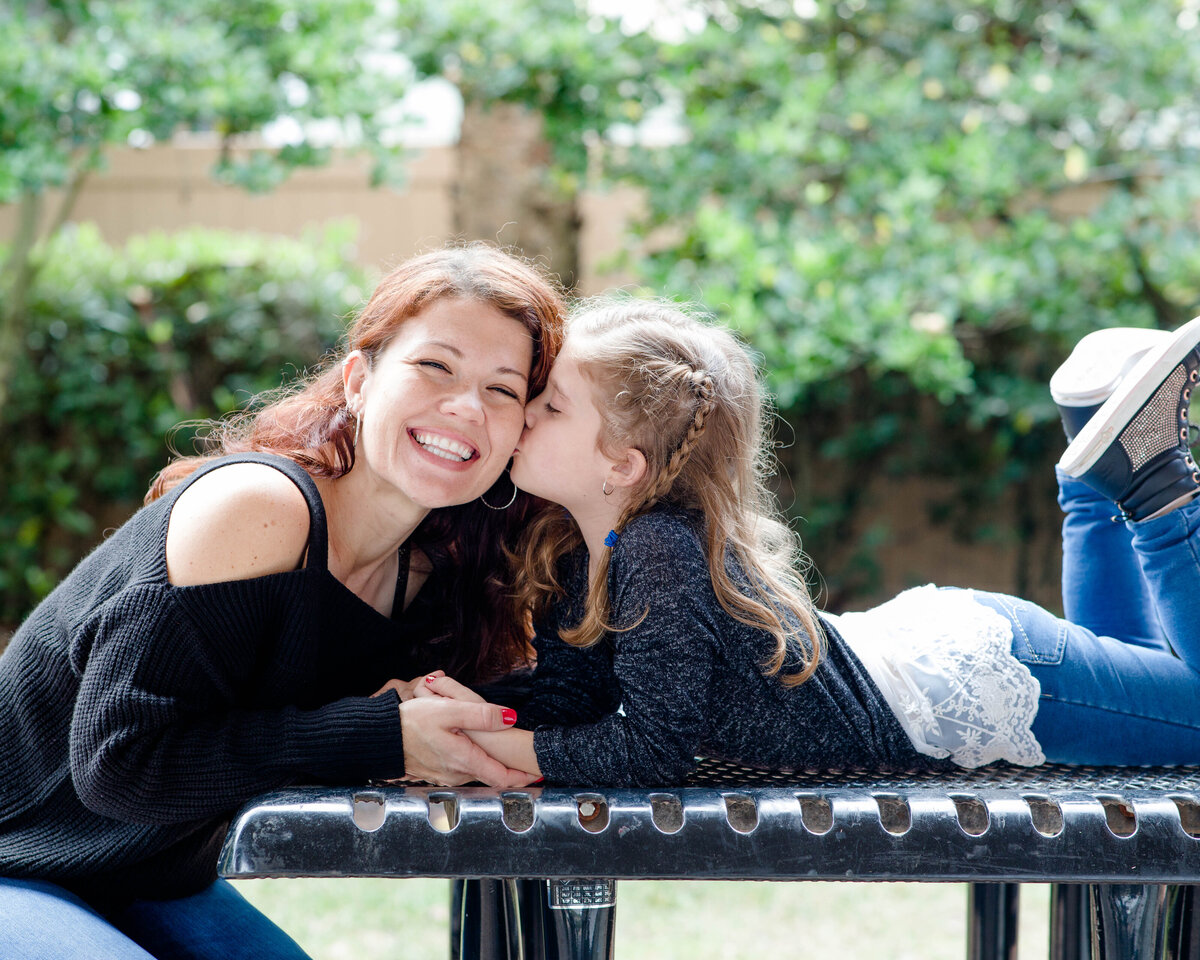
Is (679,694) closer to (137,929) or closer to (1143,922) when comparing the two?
(1143,922)

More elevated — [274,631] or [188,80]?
[188,80]

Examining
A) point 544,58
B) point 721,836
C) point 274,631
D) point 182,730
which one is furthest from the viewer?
point 544,58

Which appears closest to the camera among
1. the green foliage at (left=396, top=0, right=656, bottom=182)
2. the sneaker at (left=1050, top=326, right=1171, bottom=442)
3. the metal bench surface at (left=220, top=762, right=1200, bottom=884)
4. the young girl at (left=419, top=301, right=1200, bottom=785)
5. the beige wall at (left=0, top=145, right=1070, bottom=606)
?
the metal bench surface at (left=220, top=762, right=1200, bottom=884)

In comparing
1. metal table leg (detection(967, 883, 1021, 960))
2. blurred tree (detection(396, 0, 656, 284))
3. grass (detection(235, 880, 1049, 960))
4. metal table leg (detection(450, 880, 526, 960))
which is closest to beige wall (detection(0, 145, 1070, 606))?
blurred tree (detection(396, 0, 656, 284))

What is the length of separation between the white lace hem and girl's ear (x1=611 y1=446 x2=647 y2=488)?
0.46 metres

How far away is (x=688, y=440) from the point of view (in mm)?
1820

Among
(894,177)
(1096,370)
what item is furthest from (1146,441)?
(894,177)

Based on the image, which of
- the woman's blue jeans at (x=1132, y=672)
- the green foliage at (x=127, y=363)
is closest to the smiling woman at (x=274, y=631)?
the woman's blue jeans at (x=1132, y=672)

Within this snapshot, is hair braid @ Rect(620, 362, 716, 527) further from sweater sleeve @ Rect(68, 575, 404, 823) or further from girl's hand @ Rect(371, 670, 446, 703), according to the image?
sweater sleeve @ Rect(68, 575, 404, 823)

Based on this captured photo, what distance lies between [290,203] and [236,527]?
645 centimetres

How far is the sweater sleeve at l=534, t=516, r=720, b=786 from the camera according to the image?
1.53 metres

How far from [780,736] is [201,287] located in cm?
438

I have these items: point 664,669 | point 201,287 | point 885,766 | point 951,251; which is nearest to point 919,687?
point 885,766

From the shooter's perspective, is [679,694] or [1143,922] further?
[679,694]
